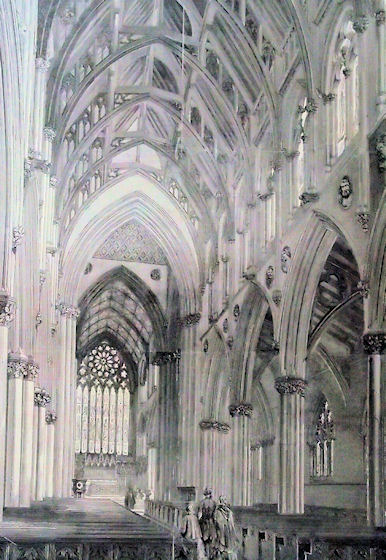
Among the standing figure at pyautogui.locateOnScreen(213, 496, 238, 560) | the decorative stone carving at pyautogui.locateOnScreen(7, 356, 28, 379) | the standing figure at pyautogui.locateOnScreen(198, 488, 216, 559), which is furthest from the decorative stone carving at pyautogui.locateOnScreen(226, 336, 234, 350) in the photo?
the standing figure at pyautogui.locateOnScreen(213, 496, 238, 560)

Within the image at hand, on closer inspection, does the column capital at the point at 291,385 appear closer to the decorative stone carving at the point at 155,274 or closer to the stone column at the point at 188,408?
the stone column at the point at 188,408

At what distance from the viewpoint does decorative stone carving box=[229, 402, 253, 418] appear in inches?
1248

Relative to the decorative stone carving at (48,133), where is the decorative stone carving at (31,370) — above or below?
below

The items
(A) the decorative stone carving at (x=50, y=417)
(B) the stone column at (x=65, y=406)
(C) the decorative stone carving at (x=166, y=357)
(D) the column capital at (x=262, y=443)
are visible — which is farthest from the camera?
(C) the decorative stone carving at (x=166, y=357)

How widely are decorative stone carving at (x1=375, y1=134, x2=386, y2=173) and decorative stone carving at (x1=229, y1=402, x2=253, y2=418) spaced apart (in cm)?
1390

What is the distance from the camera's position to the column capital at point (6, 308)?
1691 cm

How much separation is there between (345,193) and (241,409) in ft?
40.0

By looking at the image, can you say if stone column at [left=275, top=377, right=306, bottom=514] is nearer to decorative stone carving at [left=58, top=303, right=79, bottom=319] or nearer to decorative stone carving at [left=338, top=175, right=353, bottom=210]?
decorative stone carving at [left=338, top=175, right=353, bottom=210]

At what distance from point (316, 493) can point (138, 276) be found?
14837 mm

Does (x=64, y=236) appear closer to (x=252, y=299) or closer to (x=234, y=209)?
(x=234, y=209)

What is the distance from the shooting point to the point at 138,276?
45.3 meters

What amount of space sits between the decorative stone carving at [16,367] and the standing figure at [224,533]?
7.95 meters

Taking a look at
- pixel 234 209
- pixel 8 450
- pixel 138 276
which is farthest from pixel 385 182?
pixel 138 276

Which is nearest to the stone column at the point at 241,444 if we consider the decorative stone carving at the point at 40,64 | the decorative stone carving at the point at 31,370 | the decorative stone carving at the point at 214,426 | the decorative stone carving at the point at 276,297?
the decorative stone carving at the point at 214,426
